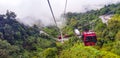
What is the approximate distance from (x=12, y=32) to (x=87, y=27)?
28.6ft

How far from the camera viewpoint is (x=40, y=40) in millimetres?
29859

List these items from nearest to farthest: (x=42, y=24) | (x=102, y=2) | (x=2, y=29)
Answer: (x=2, y=29) < (x=42, y=24) < (x=102, y=2)

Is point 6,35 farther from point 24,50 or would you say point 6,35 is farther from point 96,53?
point 96,53

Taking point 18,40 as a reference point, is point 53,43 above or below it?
below

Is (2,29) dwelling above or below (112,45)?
above

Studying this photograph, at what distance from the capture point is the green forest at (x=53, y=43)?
19959 mm

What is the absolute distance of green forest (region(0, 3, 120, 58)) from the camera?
1996cm

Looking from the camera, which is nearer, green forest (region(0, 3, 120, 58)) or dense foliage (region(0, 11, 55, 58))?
green forest (region(0, 3, 120, 58))

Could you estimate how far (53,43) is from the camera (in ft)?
89.7

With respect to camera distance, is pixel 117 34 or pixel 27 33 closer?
pixel 117 34

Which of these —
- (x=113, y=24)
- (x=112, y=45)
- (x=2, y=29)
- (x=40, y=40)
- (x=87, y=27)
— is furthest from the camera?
(x=87, y=27)

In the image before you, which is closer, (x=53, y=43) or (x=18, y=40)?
(x=53, y=43)

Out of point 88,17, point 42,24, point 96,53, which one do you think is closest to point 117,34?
point 96,53

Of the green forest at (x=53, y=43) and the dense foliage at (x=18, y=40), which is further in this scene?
the dense foliage at (x=18, y=40)
